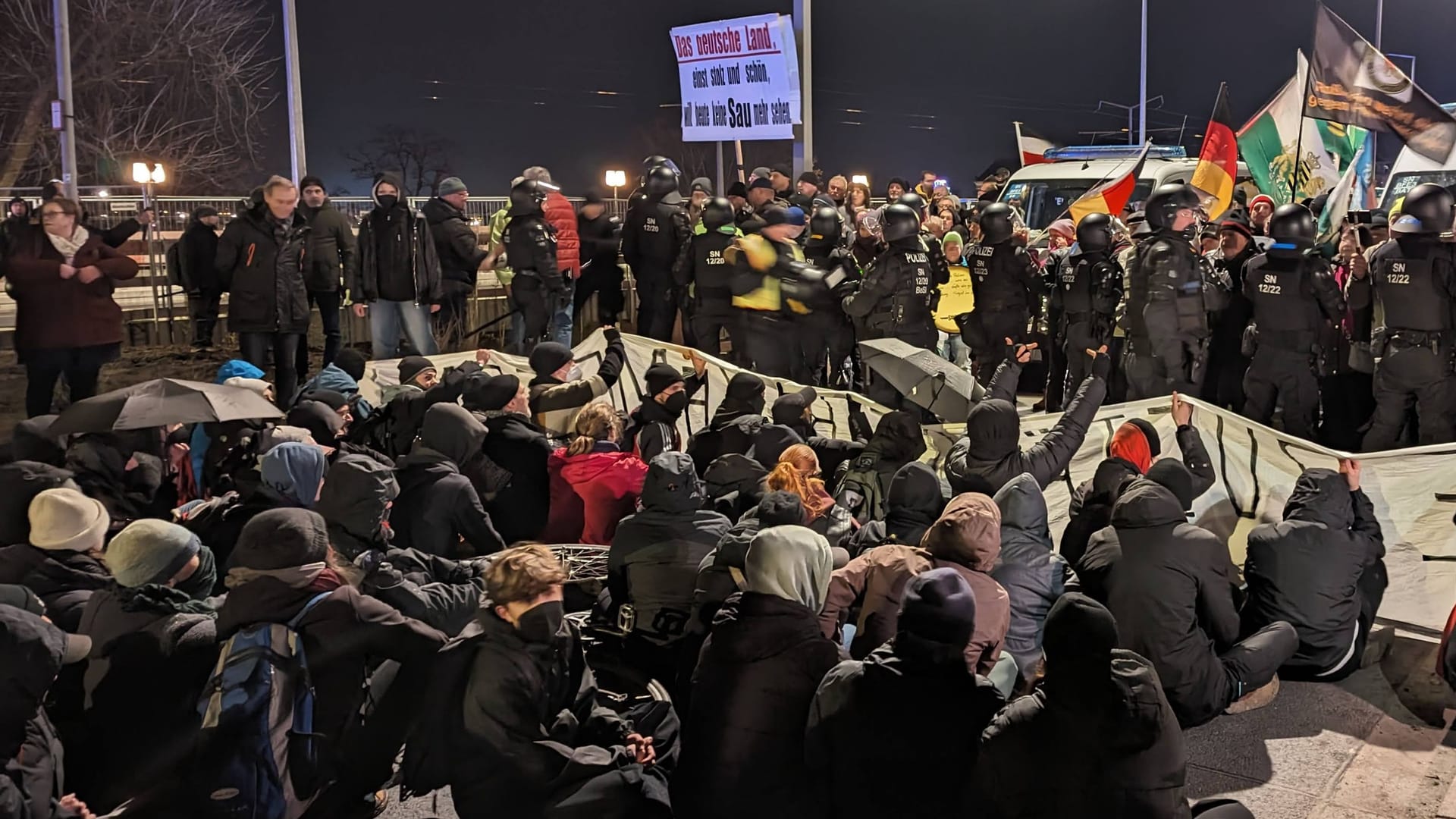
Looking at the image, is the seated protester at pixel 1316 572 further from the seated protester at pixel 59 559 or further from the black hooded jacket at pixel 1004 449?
the seated protester at pixel 59 559

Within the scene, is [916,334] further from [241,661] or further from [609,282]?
[241,661]

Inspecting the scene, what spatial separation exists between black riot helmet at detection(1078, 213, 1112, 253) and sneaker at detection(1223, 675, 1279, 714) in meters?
5.66

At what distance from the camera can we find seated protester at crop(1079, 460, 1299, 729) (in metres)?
5.21

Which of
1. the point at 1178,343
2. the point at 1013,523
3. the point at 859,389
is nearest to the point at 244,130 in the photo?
the point at 859,389

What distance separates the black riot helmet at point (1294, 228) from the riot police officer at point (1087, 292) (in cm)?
157

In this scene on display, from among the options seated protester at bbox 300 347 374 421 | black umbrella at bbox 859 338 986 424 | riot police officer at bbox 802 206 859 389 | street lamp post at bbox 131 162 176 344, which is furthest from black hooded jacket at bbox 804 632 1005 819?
street lamp post at bbox 131 162 176 344

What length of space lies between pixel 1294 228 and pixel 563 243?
6.48 m

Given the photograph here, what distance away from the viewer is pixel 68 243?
32.6 feet

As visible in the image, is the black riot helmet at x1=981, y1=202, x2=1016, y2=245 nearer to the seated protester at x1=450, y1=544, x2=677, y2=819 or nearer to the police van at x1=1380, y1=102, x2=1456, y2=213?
the police van at x1=1380, y1=102, x2=1456, y2=213

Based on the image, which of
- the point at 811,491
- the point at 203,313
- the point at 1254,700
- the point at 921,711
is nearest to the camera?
the point at 921,711

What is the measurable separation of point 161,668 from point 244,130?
34.5 meters

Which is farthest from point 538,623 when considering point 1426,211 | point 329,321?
point 329,321

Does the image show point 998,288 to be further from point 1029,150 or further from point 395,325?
point 1029,150

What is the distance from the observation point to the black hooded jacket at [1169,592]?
5.21 metres
